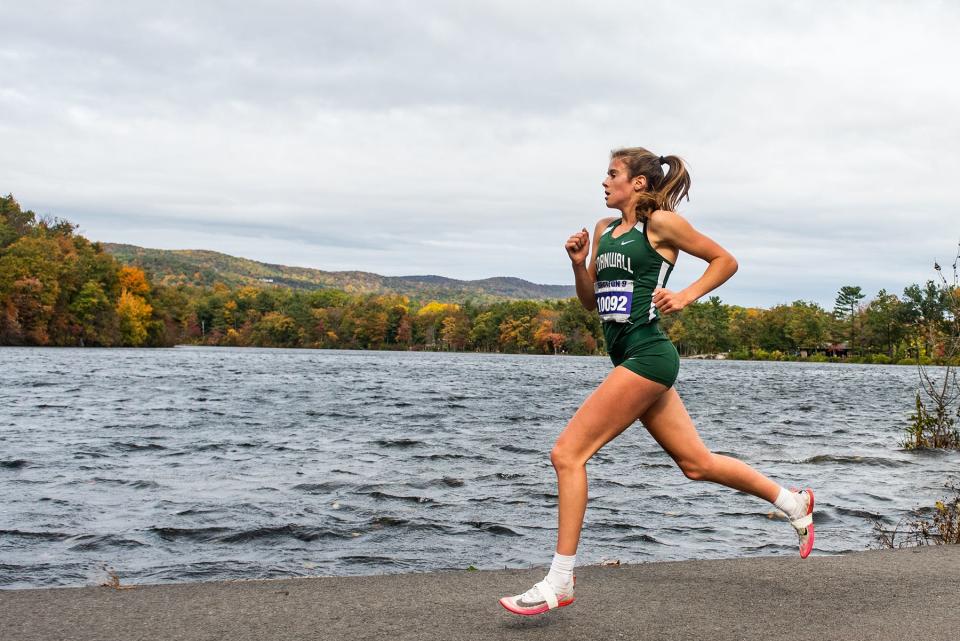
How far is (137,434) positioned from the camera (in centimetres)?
1750

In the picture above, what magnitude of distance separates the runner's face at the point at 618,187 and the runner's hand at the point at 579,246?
0.72 feet

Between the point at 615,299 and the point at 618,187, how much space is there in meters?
0.62

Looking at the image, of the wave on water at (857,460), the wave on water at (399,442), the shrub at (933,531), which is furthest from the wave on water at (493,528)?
the wave on water at (857,460)

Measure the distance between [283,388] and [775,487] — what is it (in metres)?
33.4

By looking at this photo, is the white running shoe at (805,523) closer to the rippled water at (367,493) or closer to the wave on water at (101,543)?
the rippled water at (367,493)

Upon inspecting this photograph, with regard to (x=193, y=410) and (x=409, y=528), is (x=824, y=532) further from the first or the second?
(x=193, y=410)

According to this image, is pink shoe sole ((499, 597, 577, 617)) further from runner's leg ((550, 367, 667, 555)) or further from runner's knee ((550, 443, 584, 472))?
runner's knee ((550, 443, 584, 472))

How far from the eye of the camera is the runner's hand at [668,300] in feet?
14.2

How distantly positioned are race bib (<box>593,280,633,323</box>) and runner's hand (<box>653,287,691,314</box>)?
165 millimetres

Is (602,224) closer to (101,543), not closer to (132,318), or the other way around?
(101,543)

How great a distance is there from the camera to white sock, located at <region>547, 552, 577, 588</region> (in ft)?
14.5

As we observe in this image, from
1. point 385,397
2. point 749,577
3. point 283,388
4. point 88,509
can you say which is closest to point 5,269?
point 283,388

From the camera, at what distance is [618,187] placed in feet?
15.6

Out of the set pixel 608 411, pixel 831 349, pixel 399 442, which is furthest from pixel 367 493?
pixel 831 349
